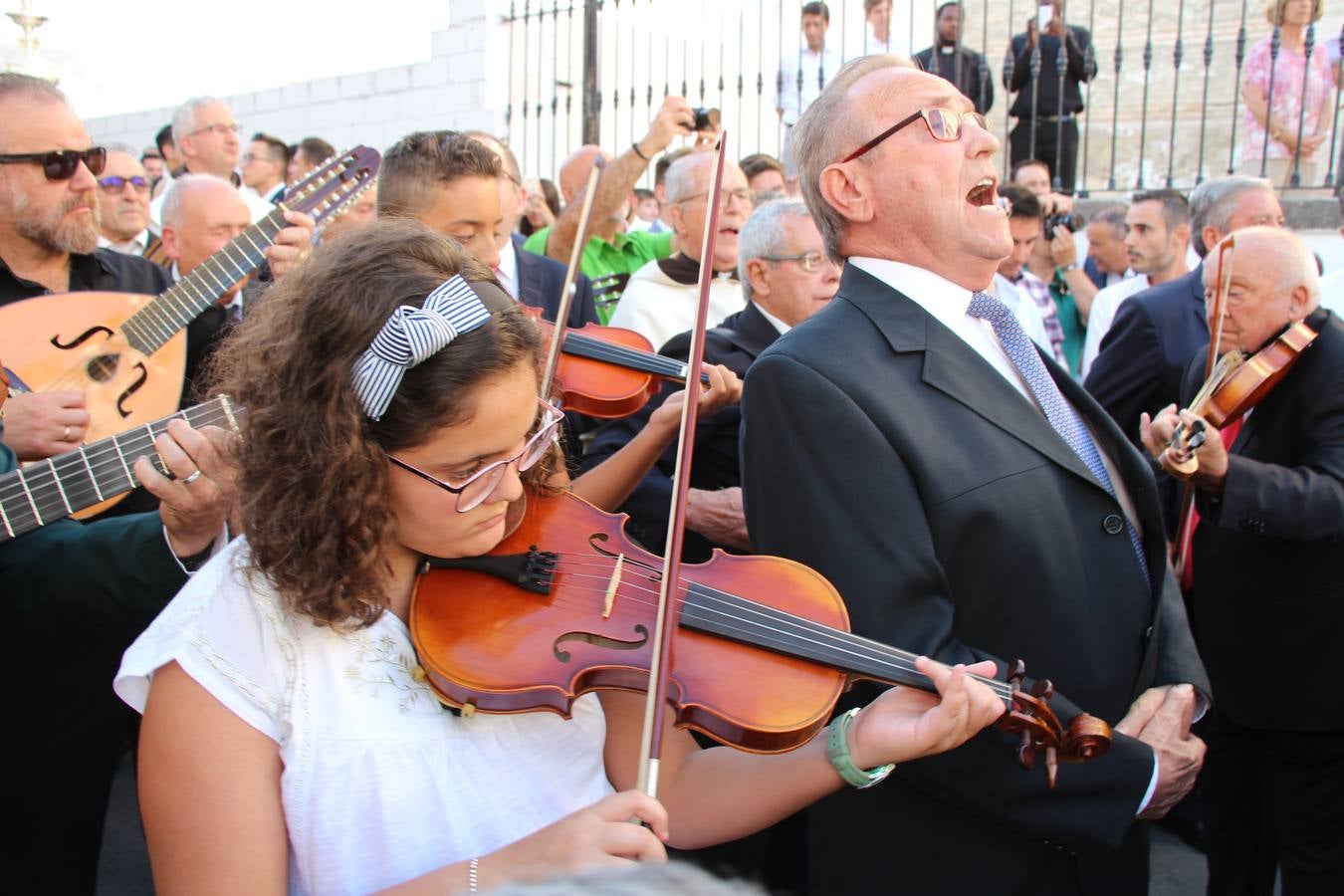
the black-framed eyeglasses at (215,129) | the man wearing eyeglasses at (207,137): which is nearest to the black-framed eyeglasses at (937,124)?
the man wearing eyeglasses at (207,137)

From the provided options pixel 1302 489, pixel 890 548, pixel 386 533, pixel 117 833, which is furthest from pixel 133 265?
pixel 1302 489

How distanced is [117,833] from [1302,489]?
409 centimetres

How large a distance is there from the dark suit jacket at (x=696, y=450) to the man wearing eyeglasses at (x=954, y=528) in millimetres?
1017

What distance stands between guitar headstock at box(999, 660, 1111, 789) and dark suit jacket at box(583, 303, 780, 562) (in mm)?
1510

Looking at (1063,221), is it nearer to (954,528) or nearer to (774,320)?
(774,320)

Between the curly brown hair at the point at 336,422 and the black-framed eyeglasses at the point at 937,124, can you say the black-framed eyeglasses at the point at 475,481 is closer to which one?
the curly brown hair at the point at 336,422

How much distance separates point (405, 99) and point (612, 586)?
1060cm

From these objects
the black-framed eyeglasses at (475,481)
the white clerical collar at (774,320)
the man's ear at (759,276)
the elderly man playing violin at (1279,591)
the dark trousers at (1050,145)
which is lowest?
the elderly man playing violin at (1279,591)

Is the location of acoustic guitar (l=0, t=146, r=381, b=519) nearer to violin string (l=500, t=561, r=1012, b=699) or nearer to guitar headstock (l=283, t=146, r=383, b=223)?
guitar headstock (l=283, t=146, r=383, b=223)

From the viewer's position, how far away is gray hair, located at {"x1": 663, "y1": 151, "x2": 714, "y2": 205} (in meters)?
4.64

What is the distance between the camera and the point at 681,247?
4668 mm

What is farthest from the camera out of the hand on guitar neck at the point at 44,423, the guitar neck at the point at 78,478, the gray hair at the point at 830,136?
the hand on guitar neck at the point at 44,423

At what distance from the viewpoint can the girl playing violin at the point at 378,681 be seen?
1359 millimetres

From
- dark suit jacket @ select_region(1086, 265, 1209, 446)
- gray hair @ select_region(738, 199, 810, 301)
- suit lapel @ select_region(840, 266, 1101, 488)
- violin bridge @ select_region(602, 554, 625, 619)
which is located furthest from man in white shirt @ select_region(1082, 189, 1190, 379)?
violin bridge @ select_region(602, 554, 625, 619)
